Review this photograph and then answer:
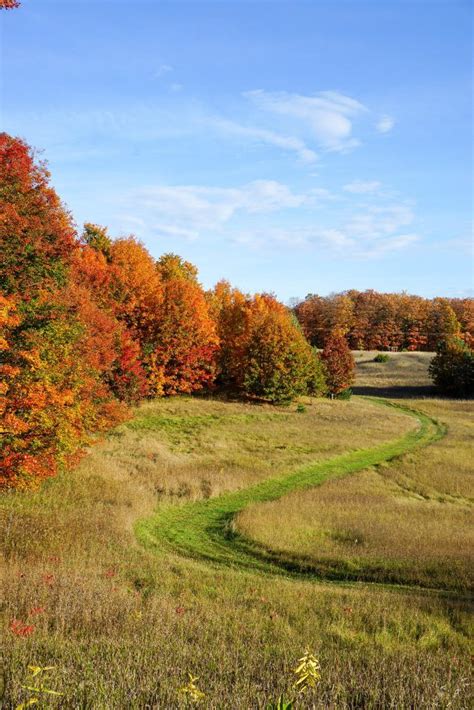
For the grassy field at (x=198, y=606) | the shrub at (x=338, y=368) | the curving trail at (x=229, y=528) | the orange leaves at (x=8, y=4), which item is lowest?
the curving trail at (x=229, y=528)

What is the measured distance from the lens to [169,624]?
9789 mm

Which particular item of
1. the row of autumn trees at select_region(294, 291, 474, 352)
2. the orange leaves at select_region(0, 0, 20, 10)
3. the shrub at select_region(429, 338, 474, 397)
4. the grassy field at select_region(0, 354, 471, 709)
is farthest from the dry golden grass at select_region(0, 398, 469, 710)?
the row of autumn trees at select_region(294, 291, 474, 352)

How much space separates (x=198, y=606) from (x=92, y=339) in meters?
23.4

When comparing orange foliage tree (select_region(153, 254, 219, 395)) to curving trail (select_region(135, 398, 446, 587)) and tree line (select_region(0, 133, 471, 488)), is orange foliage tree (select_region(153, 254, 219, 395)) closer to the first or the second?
tree line (select_region(0, 133, 471, 488))

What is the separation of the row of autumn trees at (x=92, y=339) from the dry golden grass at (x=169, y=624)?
3165 mm

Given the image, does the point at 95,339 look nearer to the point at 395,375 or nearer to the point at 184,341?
the point at 184,341

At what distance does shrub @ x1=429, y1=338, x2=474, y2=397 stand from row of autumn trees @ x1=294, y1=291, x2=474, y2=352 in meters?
41.9

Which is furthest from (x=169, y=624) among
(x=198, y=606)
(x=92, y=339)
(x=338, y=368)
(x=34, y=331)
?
(x=338, y=368)

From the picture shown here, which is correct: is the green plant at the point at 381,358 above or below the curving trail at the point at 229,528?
above

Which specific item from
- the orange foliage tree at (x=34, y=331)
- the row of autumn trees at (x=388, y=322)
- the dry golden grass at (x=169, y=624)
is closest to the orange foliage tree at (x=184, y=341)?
the orange foliage tree at (x=34, y=331)

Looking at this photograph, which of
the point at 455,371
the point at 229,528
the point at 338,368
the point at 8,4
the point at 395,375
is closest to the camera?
the point at 8,4

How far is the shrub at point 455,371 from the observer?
78500 millimetres

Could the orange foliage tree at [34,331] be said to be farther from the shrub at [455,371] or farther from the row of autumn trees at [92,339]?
the shrub at [455,371]

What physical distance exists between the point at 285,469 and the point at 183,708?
26376 mm
